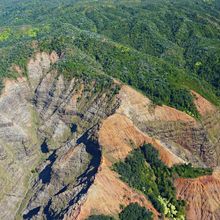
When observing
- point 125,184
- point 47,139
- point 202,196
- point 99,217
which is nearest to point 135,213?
point 125,184

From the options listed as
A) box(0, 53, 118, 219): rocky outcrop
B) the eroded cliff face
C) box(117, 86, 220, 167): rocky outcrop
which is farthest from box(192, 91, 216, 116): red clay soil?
box(0, 53, 118, 219): rocky outcrop

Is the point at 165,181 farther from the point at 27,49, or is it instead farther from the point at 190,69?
the point at 190,69

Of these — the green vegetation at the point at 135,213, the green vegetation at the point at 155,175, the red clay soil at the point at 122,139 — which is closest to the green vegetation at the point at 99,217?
the green vegetation at the point at 135,213

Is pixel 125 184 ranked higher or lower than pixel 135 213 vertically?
higher

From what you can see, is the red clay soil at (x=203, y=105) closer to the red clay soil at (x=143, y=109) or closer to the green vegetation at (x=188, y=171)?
the red clay soil at (x=143, y=109)

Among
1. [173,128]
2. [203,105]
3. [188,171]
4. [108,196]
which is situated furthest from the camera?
[203,105]

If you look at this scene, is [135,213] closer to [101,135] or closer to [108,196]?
[108,196]

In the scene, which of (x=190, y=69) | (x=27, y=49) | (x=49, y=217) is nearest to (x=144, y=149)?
(x=49, y=217)
